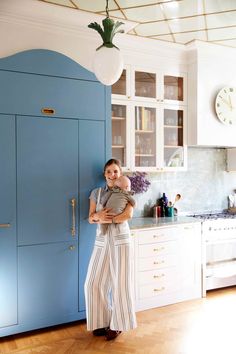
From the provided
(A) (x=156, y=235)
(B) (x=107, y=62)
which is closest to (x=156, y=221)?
(A) (x=156, y=235)

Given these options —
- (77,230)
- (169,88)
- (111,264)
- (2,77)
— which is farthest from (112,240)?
(169,88)

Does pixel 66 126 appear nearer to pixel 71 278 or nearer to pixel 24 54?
pixel 24 54

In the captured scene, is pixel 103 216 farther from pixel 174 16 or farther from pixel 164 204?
pixel 174 16

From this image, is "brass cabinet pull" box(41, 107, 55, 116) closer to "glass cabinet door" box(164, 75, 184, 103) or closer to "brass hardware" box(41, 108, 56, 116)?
"brass hardware" box(41, 108, 56, 116)

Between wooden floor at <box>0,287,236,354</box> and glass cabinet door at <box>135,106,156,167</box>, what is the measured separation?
5.07ft

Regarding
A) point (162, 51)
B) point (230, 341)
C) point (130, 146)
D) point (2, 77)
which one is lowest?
point (230, 341)

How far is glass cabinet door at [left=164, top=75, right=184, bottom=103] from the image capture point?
12.1 ft

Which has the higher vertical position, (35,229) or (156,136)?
(156,136)

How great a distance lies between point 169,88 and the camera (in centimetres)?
371

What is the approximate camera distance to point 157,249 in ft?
10.8

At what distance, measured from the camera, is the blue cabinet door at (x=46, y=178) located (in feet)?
8.66

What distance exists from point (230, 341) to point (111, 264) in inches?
44.3

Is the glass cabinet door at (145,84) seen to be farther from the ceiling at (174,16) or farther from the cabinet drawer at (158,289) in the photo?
the cabinet drawer at (158,289)

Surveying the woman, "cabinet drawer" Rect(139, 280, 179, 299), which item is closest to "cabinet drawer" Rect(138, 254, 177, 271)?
"cabinet drawer" Rect(139, 280, 179, 299)
